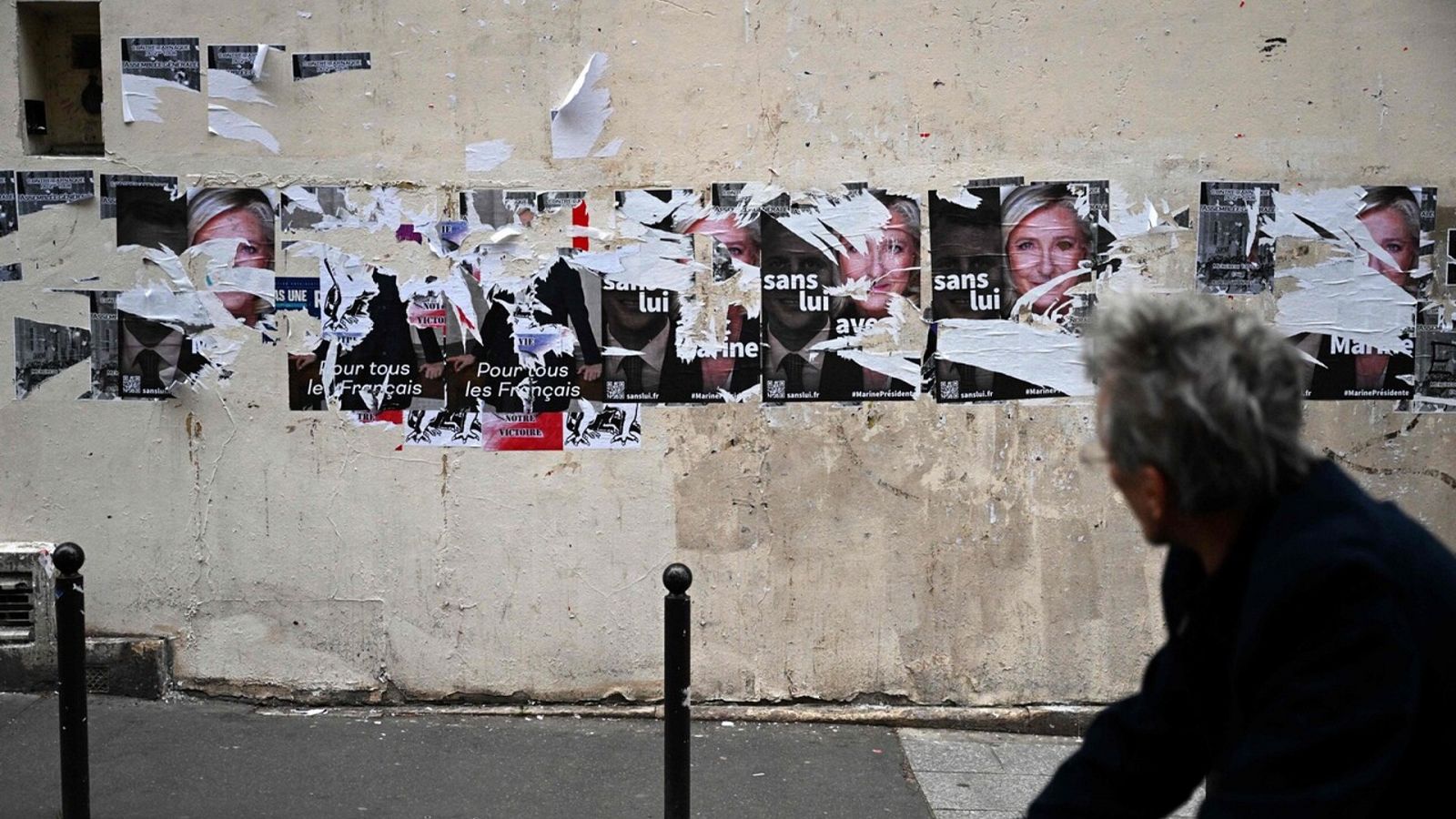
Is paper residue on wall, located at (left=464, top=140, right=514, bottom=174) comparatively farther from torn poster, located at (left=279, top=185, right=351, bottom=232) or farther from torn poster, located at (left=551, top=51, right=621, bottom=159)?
torn poster, located at (left=279, top=185, right=351, bottom=232)

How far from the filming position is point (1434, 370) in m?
5.91

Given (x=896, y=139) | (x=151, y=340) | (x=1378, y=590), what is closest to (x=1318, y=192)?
(x=896, y=139)

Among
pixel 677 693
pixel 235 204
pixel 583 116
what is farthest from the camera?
pixel 235 204

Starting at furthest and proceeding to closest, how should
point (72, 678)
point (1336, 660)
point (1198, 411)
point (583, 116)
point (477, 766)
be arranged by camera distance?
1. point (583, 116)
2. point (477, 766)
3. point (72, 678)
4. point (1198, 411)
5. point (1336, 660)

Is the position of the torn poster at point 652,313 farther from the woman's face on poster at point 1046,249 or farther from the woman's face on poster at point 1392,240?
the woman's face on poster at point 1392,240

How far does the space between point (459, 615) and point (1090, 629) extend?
3.02m

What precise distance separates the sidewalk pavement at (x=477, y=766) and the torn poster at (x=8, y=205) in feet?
7.48

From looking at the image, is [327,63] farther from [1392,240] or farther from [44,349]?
[1392,240]

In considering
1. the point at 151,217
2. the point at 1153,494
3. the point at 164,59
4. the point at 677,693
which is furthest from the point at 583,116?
the point at 1153,494

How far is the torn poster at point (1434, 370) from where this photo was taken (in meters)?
5.91

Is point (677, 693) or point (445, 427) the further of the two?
point (445, 427)

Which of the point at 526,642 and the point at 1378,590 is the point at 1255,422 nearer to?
the point at 1378,590

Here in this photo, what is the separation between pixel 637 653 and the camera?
6004mm

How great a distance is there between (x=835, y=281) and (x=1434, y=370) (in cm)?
286
